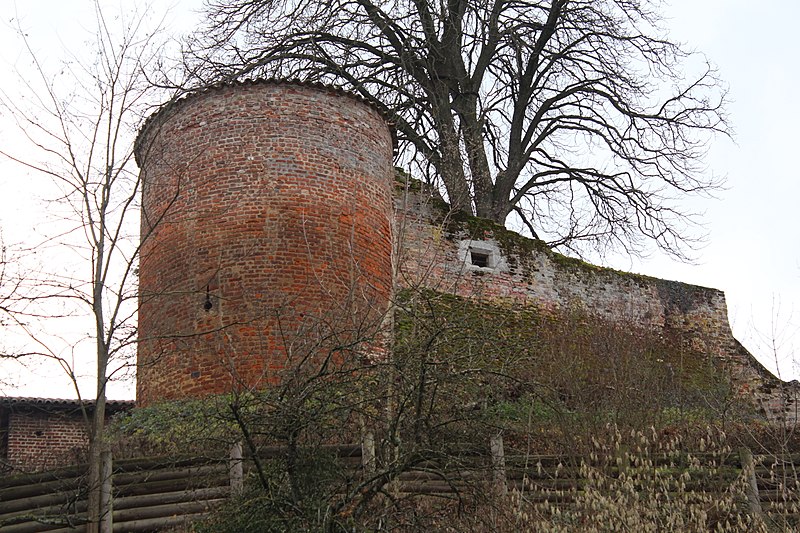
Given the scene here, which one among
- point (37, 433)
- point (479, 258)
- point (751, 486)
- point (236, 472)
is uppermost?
point (479, 258)

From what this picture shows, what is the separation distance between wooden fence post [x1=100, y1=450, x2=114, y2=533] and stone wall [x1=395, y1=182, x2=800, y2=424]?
5.66 meters

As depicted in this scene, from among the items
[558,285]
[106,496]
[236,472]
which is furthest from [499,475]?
[558,285]

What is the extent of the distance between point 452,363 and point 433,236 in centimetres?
722

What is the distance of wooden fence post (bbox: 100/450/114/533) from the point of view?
28.3ft

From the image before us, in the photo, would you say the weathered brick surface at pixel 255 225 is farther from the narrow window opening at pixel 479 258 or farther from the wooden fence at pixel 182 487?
the wooden fence at pixel 182 487

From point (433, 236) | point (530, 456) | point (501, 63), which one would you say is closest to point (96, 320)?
point (530, 456)

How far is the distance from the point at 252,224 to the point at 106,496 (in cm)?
430

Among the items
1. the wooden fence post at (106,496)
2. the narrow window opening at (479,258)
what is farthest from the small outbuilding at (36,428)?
Answer: the wooden fence post at (106,496)

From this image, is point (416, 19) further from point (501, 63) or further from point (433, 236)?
point (433, 236)

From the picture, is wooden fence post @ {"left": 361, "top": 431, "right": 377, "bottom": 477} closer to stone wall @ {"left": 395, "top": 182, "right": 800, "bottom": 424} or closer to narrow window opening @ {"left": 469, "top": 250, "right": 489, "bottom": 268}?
stone wall @ {"left": 395, "top": 182, "right": 800, "bottom": 424}

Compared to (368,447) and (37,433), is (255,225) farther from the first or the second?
(37,433)

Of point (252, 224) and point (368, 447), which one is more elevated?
point (252, 224)

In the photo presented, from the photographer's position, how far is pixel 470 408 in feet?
28.2

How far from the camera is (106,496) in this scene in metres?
8.78
